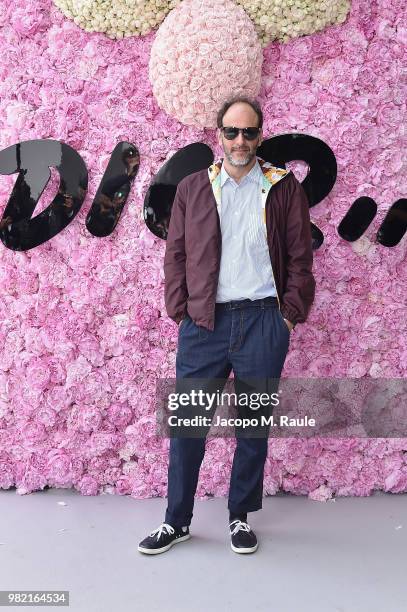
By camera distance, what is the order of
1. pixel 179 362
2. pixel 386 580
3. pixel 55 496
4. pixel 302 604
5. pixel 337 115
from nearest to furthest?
pixel 302 604 < pixel 386 580 < pixel 179 362 < pixel 337 115 < pixel 55 496

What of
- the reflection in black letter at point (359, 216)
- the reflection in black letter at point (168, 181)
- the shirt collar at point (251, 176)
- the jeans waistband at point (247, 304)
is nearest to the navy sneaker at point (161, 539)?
the jeans waistband at point (247, 304)

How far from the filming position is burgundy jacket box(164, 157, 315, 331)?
2.39 metres

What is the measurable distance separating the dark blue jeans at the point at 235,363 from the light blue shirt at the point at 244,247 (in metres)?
0.05

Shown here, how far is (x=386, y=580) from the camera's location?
2.29m

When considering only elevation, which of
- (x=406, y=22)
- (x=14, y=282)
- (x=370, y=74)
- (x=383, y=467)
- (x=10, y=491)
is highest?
(x=406, y=22)

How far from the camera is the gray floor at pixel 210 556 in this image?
2162mm

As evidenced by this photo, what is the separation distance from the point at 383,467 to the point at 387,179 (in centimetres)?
133

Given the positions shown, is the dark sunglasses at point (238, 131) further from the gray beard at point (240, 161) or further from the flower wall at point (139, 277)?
the flower wall at point (139, 277)

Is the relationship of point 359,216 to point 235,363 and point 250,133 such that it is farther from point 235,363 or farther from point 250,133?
point 235,363

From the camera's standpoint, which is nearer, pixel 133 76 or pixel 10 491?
pixel 133 76

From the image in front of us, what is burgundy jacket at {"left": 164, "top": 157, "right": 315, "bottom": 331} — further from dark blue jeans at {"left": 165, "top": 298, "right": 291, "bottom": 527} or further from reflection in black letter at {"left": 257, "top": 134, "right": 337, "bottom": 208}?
reflection in black letter at {"left": 257, "top": 134, "right": 337, "bottom": 208}

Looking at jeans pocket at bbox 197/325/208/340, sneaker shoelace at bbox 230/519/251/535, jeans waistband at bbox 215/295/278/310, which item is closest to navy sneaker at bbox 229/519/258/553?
sneaker shoelace at bbox 230/519/251/535

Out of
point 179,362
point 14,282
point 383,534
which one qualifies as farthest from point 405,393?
point 14,282

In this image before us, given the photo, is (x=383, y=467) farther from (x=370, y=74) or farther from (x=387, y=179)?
(x=370, y=74)
